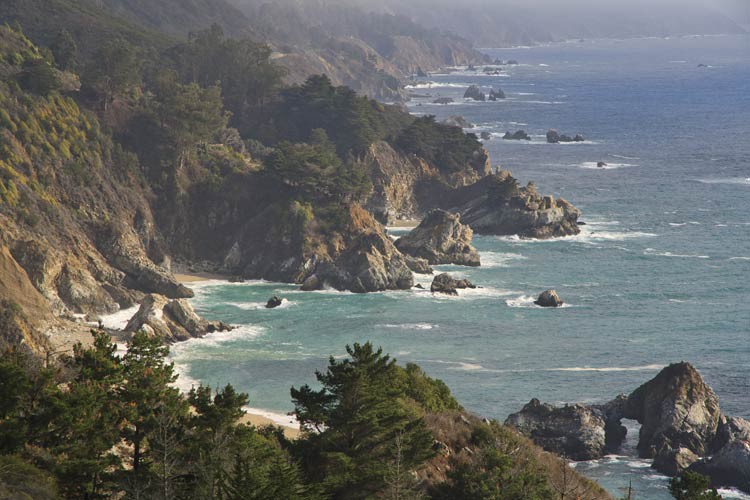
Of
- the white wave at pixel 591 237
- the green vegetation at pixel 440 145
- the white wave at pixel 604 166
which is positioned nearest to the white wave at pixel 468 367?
the white wave at pixel 591 237

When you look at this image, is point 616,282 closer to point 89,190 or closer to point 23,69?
point 89,190

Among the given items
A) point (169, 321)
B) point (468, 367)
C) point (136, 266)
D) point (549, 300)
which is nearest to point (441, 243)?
point (549, 300)

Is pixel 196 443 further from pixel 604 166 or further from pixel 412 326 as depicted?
pixel 604 166

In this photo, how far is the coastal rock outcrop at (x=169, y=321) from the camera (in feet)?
312

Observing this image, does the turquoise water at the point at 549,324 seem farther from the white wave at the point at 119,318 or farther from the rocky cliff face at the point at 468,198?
the white wave at the point at 119,318

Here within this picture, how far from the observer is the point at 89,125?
412 ft

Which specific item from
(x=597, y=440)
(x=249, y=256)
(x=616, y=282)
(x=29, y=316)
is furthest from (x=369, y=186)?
(x=597, y=440)

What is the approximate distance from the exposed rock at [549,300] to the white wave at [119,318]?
37.1m

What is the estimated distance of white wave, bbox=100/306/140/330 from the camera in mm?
96812

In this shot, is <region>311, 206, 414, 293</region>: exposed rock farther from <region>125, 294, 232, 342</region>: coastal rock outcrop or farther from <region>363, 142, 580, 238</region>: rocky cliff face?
<region>363, 142, 580, 238</region>: rocky cliff face

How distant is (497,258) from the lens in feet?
423

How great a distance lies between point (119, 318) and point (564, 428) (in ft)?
134

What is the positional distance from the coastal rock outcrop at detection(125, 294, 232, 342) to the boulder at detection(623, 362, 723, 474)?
3674 centimetres

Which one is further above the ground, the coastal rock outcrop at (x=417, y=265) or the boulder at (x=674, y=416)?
the coastal rock outcrop at (x=417, y=265)
